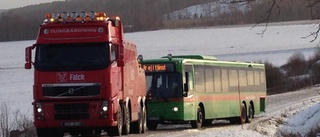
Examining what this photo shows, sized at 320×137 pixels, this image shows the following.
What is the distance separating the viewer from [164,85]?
94.2 ft

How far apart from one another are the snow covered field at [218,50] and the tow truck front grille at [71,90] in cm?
1351

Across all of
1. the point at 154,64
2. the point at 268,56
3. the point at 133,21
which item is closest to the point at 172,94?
the point at 154,64

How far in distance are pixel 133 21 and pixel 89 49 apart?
7758 cm

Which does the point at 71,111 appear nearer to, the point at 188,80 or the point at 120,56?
the point at 120,56

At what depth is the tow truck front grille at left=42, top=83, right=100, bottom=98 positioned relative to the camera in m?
20.6

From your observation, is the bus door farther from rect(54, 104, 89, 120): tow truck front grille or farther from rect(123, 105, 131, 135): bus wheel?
rect(54, 104, 89, 120): tow truck front grille

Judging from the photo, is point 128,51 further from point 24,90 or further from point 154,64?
point 24,90

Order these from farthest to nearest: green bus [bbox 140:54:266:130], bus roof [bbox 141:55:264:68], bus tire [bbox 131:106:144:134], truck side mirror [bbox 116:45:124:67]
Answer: bus roof [bbox 141:55:264:68] < green bus [bbox 140:54:266:130] < bus tire [bbox 131:106:144:134] < truck side mirror [bbox 116:45:124:67]

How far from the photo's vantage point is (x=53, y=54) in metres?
20.8

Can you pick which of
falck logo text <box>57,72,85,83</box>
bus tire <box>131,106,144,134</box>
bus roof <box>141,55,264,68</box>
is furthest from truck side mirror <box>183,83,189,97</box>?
falck logo text <box>57,72,85,83</box>

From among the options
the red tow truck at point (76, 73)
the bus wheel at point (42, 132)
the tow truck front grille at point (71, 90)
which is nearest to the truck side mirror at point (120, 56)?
the red tow truck at point (76, 73)

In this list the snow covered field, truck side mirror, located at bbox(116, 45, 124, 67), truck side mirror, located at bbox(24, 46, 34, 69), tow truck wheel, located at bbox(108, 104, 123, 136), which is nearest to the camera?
truck side mirror, located at bbox(24, 46, 34, 69)

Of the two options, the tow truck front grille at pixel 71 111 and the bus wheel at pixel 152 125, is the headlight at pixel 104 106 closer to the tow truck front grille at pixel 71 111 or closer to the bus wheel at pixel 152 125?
the tow truck front grille at pixel 71 111

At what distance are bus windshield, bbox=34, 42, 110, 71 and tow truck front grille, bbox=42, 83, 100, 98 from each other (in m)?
0.44
